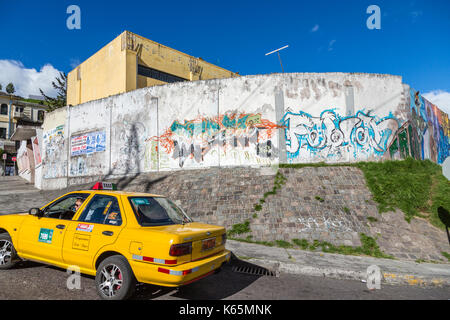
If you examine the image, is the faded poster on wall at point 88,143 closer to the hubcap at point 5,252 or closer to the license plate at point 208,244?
the hubcap at point 5,252

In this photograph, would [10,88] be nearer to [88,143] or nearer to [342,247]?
[88,143]

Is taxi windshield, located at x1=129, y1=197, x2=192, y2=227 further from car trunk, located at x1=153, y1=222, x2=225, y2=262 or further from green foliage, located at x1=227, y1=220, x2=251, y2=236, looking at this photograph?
green foliage, located at x1=227, y1=220, x2=251, y2=236

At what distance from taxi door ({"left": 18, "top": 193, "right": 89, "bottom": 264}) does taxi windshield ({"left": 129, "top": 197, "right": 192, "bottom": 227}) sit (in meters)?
1.05

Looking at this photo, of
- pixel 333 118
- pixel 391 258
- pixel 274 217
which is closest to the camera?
pixel 391 258

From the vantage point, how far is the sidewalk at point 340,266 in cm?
525

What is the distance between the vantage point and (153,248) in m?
3.33

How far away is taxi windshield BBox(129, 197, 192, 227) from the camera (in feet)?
12.7

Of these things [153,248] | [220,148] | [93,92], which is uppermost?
[93,92]

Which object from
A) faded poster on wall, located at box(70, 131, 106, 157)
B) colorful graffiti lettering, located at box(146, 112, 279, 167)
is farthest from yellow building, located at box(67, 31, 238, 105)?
colorful graffiti lettering, located at box(146, 112, 279, 167)

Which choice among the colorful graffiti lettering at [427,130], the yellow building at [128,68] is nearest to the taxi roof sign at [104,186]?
the colorful graffiti lettering at [427,130]

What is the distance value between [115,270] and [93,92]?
66.2ft
